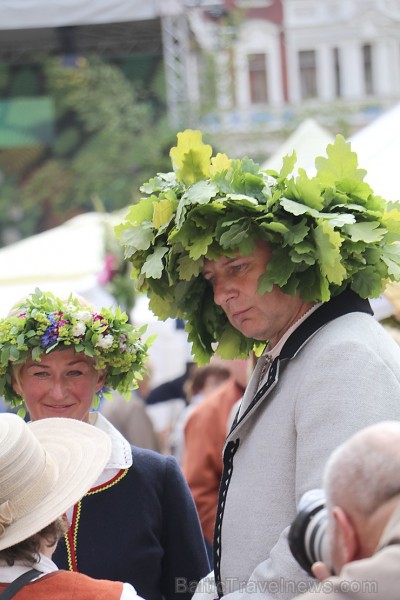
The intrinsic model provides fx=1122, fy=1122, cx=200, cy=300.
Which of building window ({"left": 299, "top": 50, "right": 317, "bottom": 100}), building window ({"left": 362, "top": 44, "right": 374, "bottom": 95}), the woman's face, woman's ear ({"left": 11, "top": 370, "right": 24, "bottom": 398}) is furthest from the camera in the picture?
building window ({"left": 299, "top": 50, "right": 317, "bottom": 100})

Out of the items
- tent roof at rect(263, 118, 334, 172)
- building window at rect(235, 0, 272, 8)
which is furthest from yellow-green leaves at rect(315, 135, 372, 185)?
building window at rect(235, 0, 272, 8)

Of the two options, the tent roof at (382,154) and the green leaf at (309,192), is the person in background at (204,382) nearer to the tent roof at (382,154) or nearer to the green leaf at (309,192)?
the tent roof at (382,154)

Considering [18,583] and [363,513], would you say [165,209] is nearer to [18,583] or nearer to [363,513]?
[18,583]

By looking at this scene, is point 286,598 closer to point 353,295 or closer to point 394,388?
point 394,388

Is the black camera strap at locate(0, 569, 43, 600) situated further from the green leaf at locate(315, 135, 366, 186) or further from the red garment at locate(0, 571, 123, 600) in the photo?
the green leaf at locate(315, 135, 366, 186)

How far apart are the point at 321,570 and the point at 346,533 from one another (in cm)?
12

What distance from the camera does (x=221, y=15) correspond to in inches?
959

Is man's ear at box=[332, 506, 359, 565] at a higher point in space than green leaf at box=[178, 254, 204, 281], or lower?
lower

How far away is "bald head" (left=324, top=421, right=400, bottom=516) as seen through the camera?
5.13 ft

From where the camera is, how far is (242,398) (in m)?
2.96

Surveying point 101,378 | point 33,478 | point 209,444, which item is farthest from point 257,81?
point 33,478

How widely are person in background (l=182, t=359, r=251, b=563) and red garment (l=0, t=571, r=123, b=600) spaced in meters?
2.54

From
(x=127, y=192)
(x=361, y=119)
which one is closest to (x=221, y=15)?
(x=127, y=192)

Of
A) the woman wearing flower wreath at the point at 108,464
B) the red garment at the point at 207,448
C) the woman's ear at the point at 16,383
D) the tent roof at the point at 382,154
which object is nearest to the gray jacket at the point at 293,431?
the woman wearing flower wreath at the point at 108,464
